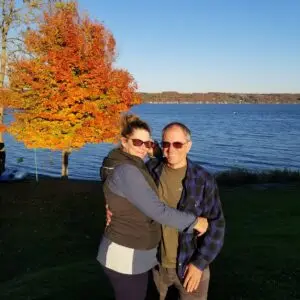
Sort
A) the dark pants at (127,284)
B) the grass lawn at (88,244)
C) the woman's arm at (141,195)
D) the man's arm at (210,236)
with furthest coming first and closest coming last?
the grass lawn at (88,244) → the man's arm at (210,236) → the dark pants at (127,284) → the woman's arm at (141,195)

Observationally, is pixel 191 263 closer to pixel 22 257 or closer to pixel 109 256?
pixel 109 256

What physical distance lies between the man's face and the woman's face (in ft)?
1.01

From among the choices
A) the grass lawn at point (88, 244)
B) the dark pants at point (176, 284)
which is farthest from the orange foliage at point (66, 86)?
the dark pants at point (176, 284)

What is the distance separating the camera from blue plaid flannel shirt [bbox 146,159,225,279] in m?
4.25

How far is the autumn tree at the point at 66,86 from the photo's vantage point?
2433 centimetres

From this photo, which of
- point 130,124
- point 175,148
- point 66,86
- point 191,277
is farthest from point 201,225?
point 66,86

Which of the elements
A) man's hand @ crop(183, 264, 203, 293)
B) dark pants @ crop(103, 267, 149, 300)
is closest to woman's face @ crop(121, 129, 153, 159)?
dark pants @ crop(103, 267, 149, 300)

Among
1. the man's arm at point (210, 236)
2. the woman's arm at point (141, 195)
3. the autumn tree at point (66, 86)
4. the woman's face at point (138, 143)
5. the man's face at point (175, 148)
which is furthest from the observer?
the autumn tree at point (66, 86)

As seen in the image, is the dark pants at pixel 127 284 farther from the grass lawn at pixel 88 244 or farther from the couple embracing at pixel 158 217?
the grass lawn at pixel 88 244

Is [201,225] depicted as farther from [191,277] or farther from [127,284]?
[127,284]

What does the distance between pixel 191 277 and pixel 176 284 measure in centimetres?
34

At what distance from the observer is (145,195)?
377 centimetres

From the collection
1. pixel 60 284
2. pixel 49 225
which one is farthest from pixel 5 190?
pixel 60 284

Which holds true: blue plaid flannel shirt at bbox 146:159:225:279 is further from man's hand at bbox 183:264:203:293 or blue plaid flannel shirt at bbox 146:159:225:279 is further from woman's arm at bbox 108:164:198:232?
woman's arm at bbox 108:164:198:232
